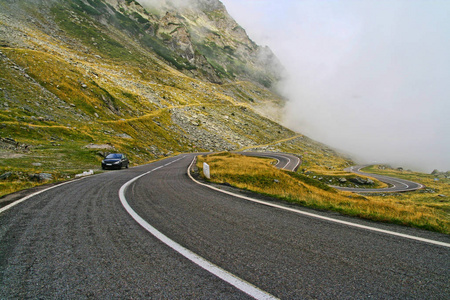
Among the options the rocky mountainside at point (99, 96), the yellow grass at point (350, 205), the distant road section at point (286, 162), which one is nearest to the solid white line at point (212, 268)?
the yellow grass at point (350, 205)

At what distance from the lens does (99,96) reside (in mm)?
46438

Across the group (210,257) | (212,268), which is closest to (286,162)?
(210,257)

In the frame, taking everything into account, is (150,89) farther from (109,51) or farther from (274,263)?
(274,263)

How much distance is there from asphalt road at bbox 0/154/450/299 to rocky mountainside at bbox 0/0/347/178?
14.5 metres

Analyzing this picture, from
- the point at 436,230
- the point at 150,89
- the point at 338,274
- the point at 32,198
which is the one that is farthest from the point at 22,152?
the point at 150,89

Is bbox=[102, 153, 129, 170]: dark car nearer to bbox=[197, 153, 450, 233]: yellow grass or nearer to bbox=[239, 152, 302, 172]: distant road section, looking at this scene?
bbox=[197, 153, 450, 233]: yellow grass

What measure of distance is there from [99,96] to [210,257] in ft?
175

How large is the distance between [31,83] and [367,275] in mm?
48899

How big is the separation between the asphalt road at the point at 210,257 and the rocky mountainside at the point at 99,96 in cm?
1452

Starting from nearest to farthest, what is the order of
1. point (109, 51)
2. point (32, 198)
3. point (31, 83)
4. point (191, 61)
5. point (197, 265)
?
1. point (197, 265)
2. point (32, 198)
3. point (31, 83)
4. point (109, 51)
5. point (191, 61)

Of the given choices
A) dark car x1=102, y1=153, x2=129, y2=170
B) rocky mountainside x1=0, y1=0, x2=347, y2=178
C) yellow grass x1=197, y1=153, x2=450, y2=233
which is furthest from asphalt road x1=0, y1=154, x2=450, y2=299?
dark car x1=102, y1=153, x2=129, y2=170

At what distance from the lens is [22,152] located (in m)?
17.9

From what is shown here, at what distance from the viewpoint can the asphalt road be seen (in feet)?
8.38

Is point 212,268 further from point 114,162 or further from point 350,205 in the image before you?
point 114,162
